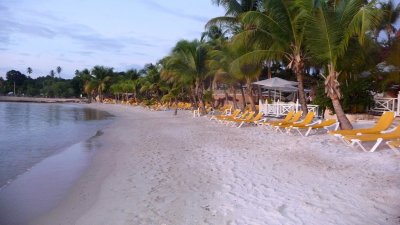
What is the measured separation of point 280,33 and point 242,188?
9380 millimetres

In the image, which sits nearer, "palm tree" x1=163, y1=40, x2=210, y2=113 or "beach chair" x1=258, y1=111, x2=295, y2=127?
"beach chair" x1=258, y1=111, x2=295, y2=127

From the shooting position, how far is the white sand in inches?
170

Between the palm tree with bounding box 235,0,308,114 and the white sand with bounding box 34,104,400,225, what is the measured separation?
5232mm

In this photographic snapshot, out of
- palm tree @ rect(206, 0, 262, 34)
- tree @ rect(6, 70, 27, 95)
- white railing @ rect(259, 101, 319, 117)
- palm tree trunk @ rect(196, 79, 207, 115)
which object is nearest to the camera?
white railing @ rect(259, 101, 319, 117)

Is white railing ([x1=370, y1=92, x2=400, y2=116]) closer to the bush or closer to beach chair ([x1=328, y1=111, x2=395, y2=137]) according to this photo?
the bush

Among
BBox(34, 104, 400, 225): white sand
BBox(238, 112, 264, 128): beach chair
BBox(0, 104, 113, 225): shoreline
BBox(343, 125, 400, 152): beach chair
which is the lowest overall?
BBox(0, 104, 113, 225): shoreline

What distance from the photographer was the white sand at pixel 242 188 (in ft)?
14.2

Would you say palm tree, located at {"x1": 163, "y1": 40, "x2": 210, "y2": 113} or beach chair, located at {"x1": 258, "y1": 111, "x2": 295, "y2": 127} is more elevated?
palm tree, located at {"x1": 163, "y1": 40, "x2": 210, "y2": 113}

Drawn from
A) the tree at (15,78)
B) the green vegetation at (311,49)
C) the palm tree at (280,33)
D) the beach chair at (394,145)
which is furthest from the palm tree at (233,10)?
the tree at (15,78)

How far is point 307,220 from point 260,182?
171 centimetres

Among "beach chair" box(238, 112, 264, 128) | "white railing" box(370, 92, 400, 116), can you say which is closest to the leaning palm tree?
"beach chair" box(238, 112, 264, 128)

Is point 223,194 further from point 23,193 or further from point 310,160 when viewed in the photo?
point 23,193

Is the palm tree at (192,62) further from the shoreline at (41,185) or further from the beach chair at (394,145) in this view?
the beach chair at (394,145)

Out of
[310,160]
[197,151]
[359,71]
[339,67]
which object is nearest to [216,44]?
[359,71]
